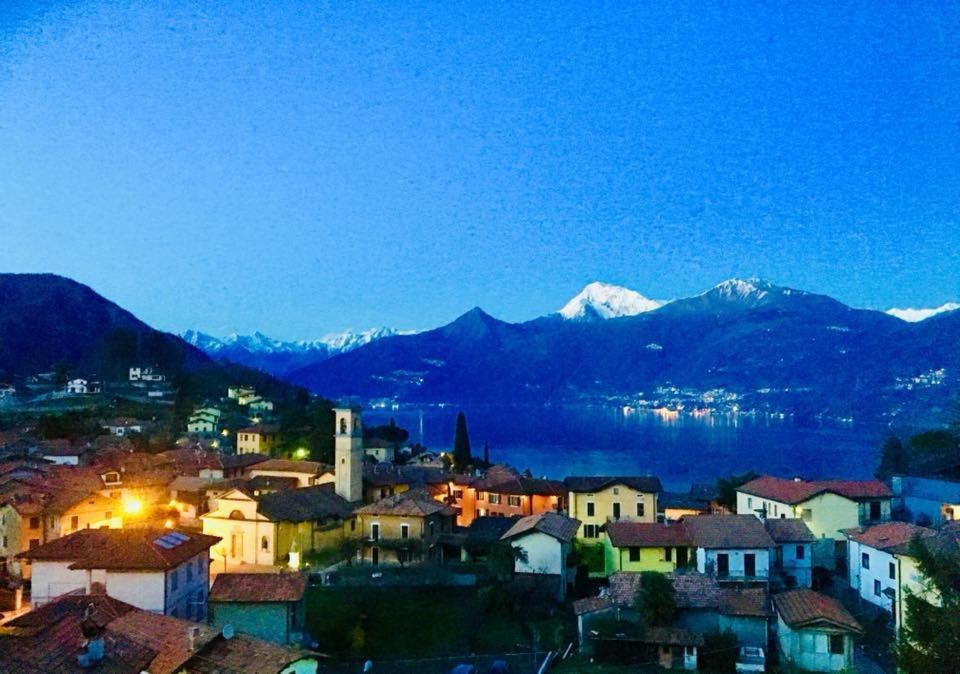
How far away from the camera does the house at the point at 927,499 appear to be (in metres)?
42.0

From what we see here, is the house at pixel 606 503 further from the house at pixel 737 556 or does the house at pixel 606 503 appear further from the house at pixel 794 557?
the house at pixel 737 556

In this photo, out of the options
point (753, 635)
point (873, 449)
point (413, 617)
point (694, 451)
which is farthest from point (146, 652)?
point (873, 449)

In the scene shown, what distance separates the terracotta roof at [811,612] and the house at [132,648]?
16.0 meters

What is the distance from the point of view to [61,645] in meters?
14.9

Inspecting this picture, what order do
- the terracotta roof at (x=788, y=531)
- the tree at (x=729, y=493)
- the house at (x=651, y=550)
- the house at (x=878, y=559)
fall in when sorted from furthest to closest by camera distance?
1. the tree at (x=729, y=493)
2. the terracotta roof at (x=788, y=531)
3. the house at (x=651, y=550)
4. the house at (x=878, y=559)

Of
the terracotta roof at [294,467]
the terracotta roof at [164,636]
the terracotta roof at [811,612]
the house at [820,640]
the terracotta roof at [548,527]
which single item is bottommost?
the house at [820,640]

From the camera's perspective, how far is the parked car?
24.1m

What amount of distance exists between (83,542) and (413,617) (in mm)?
11431

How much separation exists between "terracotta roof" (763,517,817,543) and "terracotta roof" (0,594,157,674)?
25.8m

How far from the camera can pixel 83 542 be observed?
24.0m

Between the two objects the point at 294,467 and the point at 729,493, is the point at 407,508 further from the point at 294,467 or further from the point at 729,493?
the point at 729,493

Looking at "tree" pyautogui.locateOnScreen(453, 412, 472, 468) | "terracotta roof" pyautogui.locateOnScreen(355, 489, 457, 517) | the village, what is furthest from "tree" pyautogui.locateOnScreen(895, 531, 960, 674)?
"tree" pyautogui.locateOnScreen(453, 412, 472, 468)

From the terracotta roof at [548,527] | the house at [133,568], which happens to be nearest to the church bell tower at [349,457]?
the terracotta roof at [548,527]

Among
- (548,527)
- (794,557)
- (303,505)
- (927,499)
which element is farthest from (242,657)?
(927,499)
